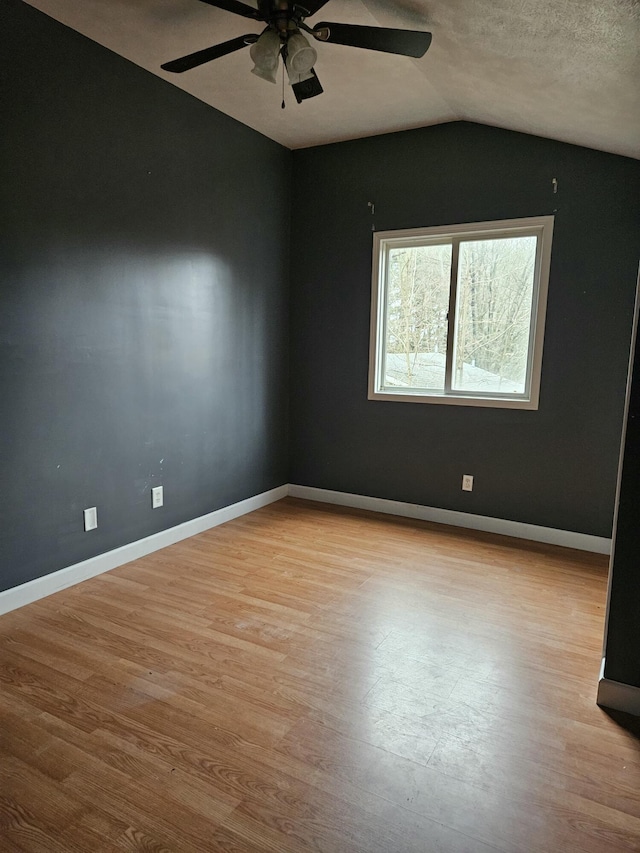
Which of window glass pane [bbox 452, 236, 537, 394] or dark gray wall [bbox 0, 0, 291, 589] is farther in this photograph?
window glass pane [bbox 452, 236, 537, 394]

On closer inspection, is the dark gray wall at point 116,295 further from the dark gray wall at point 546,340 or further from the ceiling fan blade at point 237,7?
the ceiling fan blade at point 237,7

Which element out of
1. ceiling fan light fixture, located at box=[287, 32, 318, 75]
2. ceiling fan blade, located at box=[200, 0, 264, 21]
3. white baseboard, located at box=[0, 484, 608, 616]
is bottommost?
white baseboard, located at box=[0, 484, 608, 616]

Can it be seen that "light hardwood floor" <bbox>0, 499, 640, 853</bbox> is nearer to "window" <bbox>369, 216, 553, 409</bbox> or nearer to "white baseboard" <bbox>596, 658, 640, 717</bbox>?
"white baseboard" <bbox>596, 658, 640, 717</bbox>

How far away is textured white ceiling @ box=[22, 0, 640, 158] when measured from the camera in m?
1.96

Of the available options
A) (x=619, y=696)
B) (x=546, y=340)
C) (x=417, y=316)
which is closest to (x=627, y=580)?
(x=619, y=696)

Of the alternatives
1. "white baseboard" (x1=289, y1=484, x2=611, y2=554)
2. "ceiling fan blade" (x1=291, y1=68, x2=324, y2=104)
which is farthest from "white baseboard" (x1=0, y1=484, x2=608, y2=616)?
Answer: "ceiling fan blade" (x1=291, y1=68, x2=324, y2=104)

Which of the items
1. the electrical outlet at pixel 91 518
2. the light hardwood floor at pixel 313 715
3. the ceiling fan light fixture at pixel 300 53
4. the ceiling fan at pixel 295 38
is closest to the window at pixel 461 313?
the light hardwood floor at pixel 313 715

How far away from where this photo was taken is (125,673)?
2059 millimetres

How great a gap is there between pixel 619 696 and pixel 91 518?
2.64 m

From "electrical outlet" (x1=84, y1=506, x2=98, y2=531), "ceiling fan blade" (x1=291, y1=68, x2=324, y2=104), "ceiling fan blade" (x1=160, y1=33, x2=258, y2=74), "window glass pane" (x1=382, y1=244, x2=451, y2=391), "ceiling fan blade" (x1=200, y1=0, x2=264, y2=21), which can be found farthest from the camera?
"window glass pane" (x1=382, y1=244, x2=451, y2=391)

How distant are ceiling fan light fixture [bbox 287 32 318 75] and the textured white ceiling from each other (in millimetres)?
443

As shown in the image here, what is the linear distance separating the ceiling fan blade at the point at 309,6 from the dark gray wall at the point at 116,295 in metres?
1.32

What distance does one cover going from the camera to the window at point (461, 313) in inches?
140

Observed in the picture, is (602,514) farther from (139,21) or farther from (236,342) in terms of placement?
(139,21)
